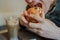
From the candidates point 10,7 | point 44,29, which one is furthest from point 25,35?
point 10,7

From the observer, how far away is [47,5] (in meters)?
0.86

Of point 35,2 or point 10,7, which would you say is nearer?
point 35,2

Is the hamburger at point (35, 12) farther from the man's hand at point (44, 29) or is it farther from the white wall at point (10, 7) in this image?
the white wall at point (10, 7)

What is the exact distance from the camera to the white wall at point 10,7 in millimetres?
1425

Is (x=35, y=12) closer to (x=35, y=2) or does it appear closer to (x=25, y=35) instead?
(x=35, y=2)

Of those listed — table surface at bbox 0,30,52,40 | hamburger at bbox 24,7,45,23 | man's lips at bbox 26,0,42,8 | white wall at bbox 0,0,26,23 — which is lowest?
table surface at bbox 0,30,52,40

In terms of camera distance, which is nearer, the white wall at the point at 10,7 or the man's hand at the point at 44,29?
the man's hand at the point at 44,29

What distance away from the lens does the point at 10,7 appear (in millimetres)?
1465

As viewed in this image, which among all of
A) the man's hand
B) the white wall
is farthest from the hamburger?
the white wall

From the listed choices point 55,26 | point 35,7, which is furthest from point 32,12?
point 55,26

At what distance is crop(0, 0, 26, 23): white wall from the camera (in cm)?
142

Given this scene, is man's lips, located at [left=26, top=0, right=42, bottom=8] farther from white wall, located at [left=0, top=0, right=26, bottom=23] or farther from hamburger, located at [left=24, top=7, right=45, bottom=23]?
white wall, located at [left=0, top=0, right=26, bottom=23]

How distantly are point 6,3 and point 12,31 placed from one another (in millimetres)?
668

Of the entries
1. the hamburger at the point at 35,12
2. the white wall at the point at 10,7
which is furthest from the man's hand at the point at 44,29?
the white wall at the point at 10,7
